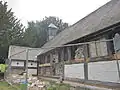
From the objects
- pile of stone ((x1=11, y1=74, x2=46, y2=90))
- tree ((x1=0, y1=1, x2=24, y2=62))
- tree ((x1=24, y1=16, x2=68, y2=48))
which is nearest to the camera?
pile of stone ((x1=11, y1=74, x2=46, y2=90))

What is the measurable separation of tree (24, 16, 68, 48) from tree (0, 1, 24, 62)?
160cm

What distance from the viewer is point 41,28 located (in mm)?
40719

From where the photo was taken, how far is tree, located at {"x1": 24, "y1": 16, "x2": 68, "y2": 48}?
36.3 metres

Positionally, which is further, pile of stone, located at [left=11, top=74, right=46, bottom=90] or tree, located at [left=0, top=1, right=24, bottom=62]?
tree, located at [left=0, top=1, right=24, bottom=62]

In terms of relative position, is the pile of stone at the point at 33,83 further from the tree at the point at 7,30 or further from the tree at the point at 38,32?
the tree at the point at 38,32

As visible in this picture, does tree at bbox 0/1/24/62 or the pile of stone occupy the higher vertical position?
tree at bbox 0/1/24/62

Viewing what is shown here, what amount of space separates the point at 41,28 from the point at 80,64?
3162 centimetres

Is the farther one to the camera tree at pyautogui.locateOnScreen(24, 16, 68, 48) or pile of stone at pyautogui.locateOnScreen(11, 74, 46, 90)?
tree at pyautogui.locateOnScreen(24, 16, 68, 48)

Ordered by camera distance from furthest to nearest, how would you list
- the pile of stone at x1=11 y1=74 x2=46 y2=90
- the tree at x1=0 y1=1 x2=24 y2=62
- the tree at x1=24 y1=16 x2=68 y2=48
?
the tree at x1=24 y1=16 x2=68 y2=48, the tree at x1=0 y1=1 x2=24 y2=62, the pile of stone at x1=11 y1=74 x2=46 y2=90

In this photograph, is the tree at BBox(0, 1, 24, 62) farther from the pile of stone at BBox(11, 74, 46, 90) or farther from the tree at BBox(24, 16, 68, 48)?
the pile of stone at BBox(11, 74, 46, 90)

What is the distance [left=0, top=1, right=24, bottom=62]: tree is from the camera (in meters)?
31.7

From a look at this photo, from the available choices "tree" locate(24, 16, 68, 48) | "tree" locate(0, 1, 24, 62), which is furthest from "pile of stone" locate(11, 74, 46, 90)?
"tree" locate(24, 16, 68, 48)

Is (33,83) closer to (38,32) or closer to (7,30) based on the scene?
(7,30)

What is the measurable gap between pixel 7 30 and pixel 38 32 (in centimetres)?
846
